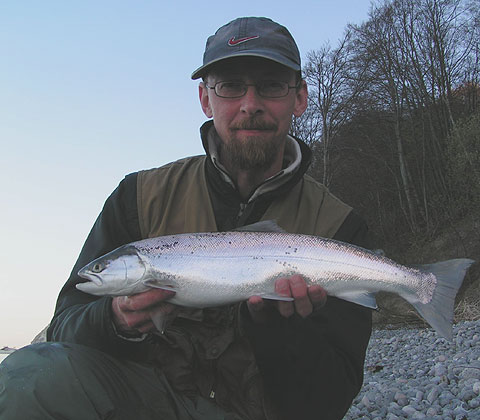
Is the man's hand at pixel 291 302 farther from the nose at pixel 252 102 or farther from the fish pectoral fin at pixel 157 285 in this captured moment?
the nose at pixel 252 102

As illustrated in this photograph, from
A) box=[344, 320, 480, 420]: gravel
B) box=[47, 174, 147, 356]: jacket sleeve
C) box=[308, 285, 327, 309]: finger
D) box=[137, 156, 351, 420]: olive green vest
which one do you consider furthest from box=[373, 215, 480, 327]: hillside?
box=[47, 174, 147, 356]: jacket sleeve

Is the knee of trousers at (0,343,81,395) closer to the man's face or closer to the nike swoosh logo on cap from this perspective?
the man's face

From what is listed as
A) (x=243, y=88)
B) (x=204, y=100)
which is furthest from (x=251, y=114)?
(x=204, y=100)

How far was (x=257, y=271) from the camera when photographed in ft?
10.4

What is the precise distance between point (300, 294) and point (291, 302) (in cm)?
11

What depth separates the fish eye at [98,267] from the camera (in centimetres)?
309

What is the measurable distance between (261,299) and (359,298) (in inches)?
26.5

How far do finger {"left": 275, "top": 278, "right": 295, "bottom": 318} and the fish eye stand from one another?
3.57ft

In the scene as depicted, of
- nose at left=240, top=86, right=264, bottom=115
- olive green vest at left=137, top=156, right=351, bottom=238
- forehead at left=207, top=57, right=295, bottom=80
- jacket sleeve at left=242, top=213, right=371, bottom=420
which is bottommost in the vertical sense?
jacket sleeve at left=242, top=213, right=371, bottom=420

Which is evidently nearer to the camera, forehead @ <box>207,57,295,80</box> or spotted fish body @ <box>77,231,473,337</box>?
spotted fish body @ <box>77,231,473,337</box>

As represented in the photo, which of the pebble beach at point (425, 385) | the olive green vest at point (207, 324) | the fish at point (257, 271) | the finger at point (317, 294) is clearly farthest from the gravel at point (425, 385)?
the finger at point (317, 294)

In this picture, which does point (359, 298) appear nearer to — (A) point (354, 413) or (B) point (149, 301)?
(B) point (149, 301)

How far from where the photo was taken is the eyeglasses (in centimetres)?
393

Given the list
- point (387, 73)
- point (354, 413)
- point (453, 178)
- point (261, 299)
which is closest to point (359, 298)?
point (261, 299)
